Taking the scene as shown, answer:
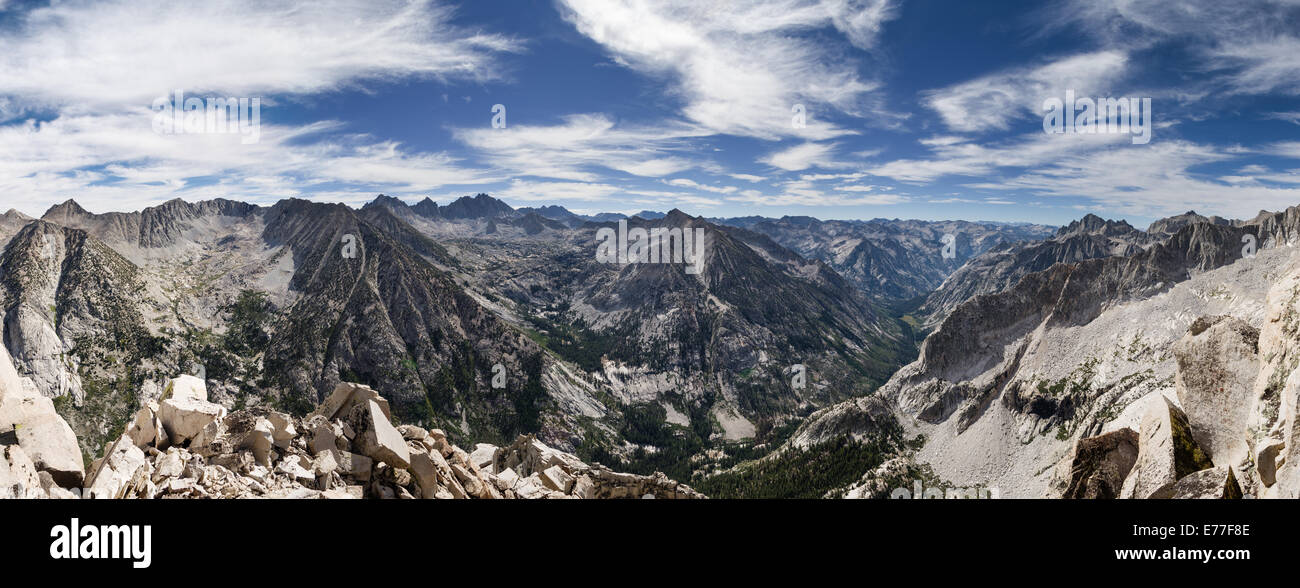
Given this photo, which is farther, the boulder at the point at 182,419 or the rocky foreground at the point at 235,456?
the boulder at the point at 182,419

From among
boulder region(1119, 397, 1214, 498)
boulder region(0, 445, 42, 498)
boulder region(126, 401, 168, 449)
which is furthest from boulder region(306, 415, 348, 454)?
boulder region(1119, 397, 1214, 498)

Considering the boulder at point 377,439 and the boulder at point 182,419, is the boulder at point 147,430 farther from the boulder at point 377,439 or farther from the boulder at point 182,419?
the boulder at point 377,439

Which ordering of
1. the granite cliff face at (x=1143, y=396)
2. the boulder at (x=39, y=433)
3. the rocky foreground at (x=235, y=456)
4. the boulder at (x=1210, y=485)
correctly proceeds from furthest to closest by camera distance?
the boulder at (x=39, y=433) → the rocky foreground at (x=235, y=456) → the granite cliff face at (x=1143, y=396) → the boulder at (x=1210, y=485)

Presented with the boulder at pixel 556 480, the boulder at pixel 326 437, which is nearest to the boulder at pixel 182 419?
the boulder at pixel 326 437

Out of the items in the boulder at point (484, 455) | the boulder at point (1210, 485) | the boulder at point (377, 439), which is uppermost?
the boulder at point (1210, 485)

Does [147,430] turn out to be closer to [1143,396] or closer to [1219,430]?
[1219,430]

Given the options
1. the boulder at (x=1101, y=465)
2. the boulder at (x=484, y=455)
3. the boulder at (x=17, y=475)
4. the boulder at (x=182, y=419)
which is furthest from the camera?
the boulder at (x=484, y=455)
